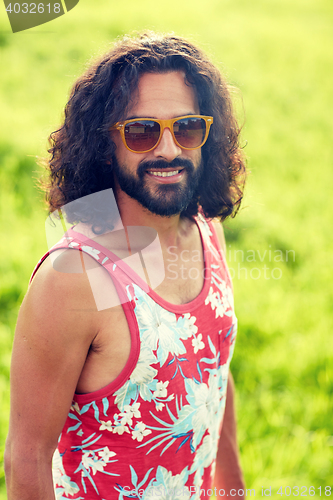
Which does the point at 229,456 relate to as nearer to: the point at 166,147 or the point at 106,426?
the point at 106,426

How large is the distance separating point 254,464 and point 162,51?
235cm

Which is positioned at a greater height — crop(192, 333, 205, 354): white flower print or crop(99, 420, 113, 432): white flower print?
crop(192, 333, 205, 354): white flower print

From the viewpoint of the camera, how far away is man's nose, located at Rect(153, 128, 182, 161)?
1592 millimetres

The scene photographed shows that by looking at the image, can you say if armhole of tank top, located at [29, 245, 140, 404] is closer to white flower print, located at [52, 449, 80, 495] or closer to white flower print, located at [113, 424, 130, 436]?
white flower print, located at [113, 424, 130, 436]

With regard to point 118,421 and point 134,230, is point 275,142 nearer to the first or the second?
point 134,230

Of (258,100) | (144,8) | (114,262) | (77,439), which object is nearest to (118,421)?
(77,439)

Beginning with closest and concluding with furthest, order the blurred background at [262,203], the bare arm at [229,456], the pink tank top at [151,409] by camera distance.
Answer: the pink tank top at [151,409] → the bare arm at [229,456] → the blurred background at [262,203]

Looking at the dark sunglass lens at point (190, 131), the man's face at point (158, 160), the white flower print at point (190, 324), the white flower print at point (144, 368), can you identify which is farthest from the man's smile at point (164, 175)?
the white flower print at point (144, 368)

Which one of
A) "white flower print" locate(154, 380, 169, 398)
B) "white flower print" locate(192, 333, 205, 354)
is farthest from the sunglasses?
"white flower print" locate(154, 380, 169, 398)

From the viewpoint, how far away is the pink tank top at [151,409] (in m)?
1.37

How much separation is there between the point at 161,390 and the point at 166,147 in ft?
A: 2.81

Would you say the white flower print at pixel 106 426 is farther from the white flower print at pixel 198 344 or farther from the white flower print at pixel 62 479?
the white flower print at pixel 198 344

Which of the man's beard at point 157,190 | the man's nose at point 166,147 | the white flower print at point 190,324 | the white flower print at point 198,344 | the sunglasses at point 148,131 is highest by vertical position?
the sunglasses at point 148,131

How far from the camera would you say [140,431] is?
1.42 meters
